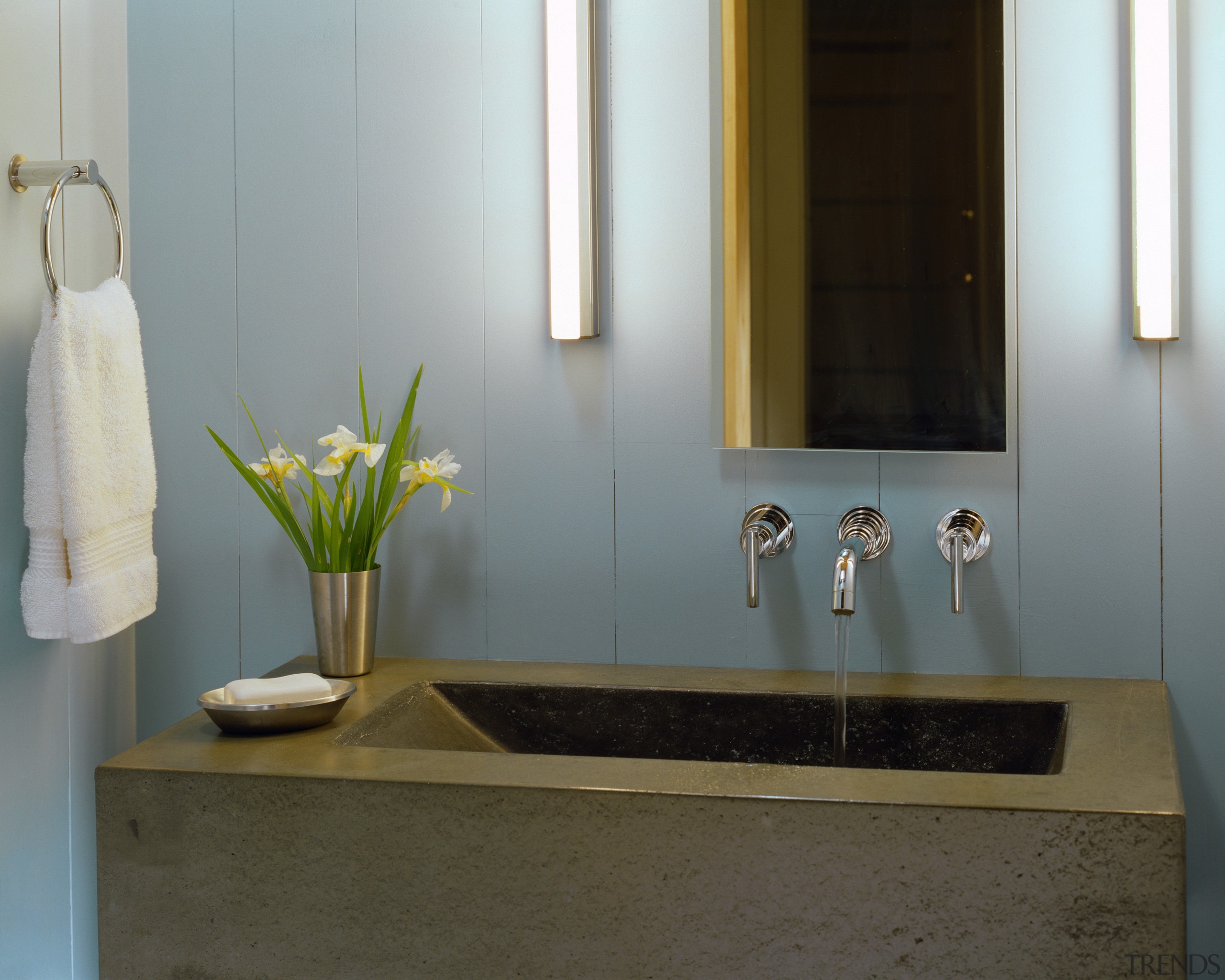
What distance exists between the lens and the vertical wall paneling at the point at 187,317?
1.57 metres

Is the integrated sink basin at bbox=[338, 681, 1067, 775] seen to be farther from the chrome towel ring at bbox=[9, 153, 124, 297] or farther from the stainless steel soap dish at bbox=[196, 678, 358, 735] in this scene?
the chrome towel ring at bbox=[9, 153, 124, 297]

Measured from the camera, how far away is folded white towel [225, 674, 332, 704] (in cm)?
123

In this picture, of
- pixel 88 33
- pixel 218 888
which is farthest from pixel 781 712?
pixel 88 33

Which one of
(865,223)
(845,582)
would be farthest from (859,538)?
(865,223)

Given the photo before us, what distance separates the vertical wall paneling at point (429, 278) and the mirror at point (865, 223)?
309mm

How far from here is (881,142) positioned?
139 cm

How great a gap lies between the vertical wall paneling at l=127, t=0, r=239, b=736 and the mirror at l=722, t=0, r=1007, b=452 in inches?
27.5

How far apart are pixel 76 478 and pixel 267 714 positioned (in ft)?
1.14

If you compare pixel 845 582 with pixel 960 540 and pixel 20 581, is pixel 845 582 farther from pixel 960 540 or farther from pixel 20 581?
pixel 20 581

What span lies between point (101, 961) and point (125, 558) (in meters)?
0.46

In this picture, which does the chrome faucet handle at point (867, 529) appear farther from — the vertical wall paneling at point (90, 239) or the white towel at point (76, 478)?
the vertical wall paneling at point (90, 239)

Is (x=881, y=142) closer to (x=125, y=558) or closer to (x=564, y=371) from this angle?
(x=564, y=371)

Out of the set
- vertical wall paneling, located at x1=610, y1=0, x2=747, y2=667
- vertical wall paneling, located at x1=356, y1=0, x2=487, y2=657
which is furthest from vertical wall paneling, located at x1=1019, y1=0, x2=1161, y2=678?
vertical wall paneling, located at x1=356, y1=0, x2=487, y2=657

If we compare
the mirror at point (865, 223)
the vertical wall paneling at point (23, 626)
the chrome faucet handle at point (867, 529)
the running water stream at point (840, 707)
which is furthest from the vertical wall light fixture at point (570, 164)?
the vertical wall paneling at point (23, 626)
